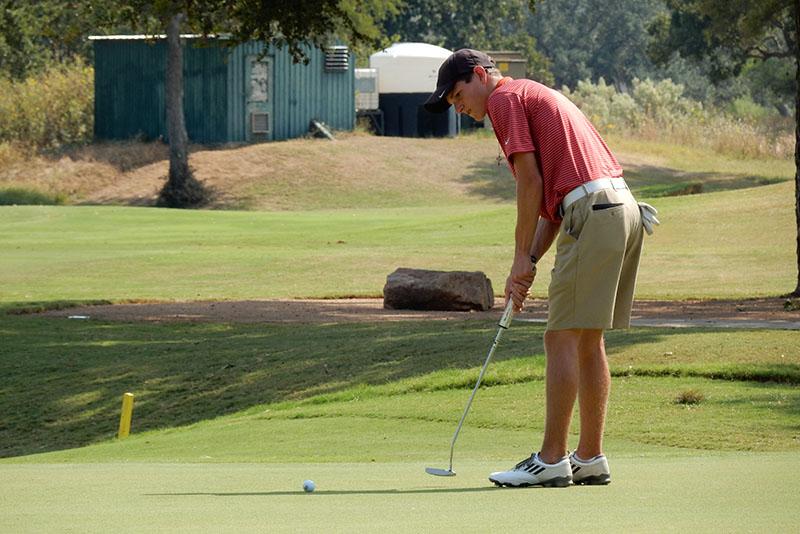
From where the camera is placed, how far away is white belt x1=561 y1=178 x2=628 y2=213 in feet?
23.1

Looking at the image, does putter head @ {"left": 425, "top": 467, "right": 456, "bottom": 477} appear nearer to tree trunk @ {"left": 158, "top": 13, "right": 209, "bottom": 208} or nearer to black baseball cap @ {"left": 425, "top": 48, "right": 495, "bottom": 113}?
black baseball cap @ {"left": 425, "top": 48, "right": 495, "bottom": 113}

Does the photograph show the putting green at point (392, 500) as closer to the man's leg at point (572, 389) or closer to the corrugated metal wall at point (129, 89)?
the man's leg at point (572, 389)

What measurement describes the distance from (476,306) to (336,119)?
1560 inches

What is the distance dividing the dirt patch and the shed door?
113 feet

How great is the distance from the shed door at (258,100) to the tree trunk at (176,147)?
264 inches

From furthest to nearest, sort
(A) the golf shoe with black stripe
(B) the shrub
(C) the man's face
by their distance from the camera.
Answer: (B) the shrub < (C) the man's face < (A) the golf shoe with black stripe

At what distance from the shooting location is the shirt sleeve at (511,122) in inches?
279

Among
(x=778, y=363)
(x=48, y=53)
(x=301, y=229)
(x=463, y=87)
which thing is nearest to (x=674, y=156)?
(x=301, y=229)

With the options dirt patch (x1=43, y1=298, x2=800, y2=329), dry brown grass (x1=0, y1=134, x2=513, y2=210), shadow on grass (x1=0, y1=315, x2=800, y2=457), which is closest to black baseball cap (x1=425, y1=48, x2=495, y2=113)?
shadow on grass (x1=0, y1=315, x2=800, y2=457)

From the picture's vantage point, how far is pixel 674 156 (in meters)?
63.1

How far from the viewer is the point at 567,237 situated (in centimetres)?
712

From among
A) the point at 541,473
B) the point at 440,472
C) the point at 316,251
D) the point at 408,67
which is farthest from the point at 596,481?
the point at 408,67

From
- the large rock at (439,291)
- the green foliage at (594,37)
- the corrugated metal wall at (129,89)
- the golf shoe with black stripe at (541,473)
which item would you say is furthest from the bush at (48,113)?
the green foliage at (594,37)

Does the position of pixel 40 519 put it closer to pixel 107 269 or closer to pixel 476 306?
pixel 476 306
